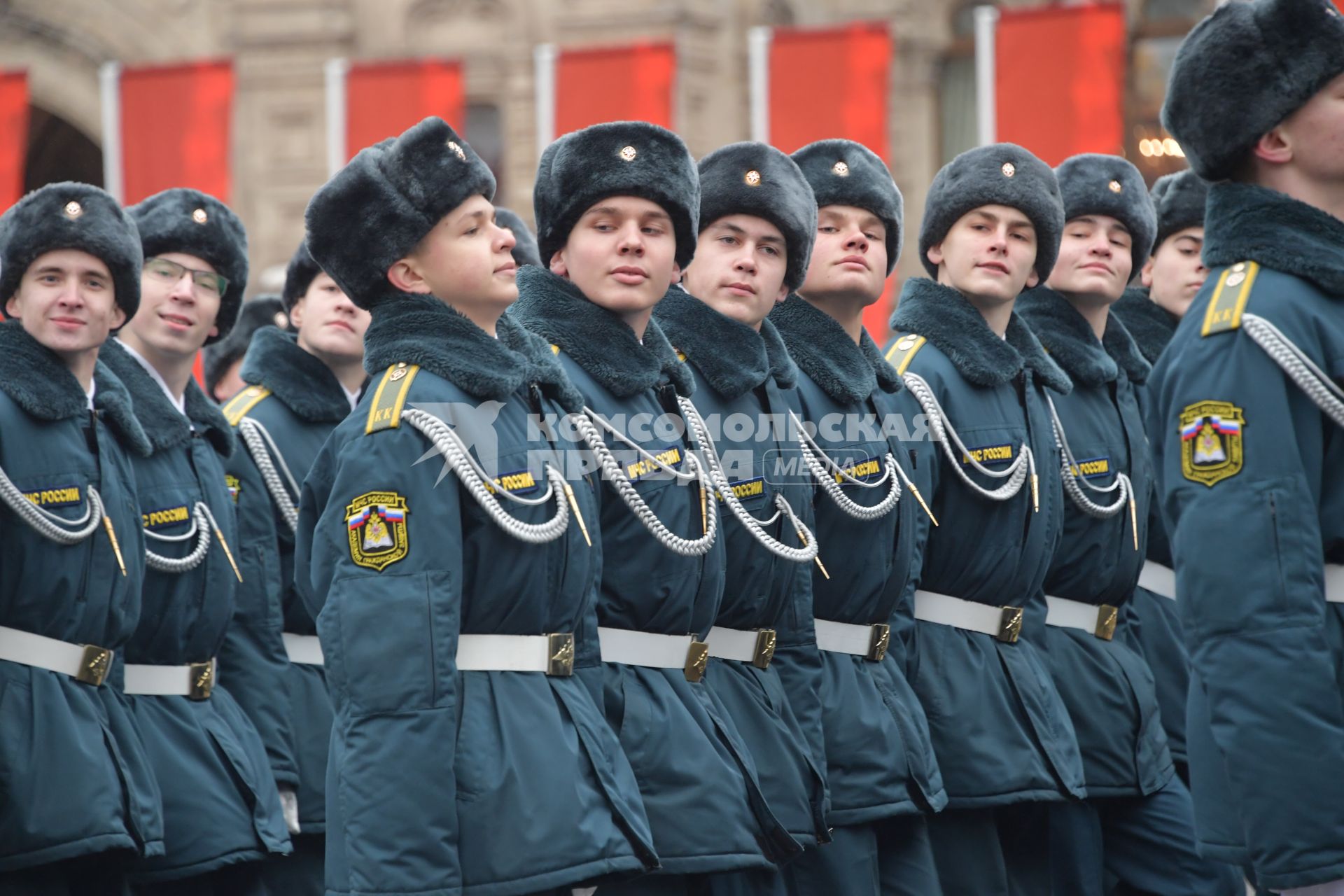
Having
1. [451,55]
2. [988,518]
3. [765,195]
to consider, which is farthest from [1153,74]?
[765,195]

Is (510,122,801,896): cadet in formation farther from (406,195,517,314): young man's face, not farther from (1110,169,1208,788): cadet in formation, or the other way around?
(1110,169,1208,788): cadet in formation

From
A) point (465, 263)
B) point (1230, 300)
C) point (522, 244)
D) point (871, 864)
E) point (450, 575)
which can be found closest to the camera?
point (1230, 300)

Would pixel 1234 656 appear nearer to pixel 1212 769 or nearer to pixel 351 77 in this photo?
pixel 1212 769

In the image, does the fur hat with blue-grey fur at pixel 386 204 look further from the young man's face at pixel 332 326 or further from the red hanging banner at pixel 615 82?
the red hanging banner at pixel 615 82

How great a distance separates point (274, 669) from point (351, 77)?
8593 millimetres

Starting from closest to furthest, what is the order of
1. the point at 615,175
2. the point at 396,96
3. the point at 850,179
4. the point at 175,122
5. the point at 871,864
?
the point at 615,175 < the point at 871,864 < the point at 850,179 < the point at 175,122 < the point at 396,96

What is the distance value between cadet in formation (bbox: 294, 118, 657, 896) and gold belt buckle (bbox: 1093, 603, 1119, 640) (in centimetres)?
209

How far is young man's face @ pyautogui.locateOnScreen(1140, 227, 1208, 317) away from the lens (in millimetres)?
6711

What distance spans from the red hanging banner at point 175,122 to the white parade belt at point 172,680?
8.36 m

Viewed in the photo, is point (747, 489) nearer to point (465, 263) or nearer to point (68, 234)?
point (465, 263)

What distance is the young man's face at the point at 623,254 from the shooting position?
14.6ft

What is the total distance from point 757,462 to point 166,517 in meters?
1.52

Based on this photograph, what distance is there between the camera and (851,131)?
12.6 metres

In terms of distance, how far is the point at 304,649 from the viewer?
5895 mm
